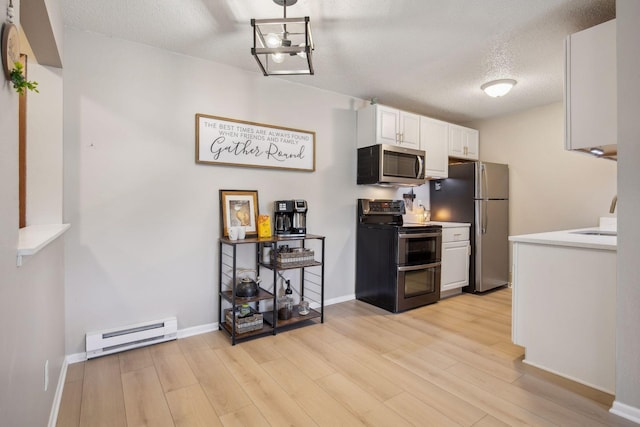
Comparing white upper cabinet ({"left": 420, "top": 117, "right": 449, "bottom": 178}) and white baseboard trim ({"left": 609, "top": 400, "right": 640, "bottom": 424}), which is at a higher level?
white upper cabinet ({"left": 420, "top": 117, "right": 449, "bottom": 178})

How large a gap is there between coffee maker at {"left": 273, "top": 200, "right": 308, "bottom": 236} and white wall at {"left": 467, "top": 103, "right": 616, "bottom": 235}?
3.00m

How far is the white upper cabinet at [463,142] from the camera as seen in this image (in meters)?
4.11

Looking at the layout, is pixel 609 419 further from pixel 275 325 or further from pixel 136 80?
pixel 136 80

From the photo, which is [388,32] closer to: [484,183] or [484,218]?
[484,183]

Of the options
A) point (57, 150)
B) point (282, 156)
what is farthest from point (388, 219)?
point (57, 150)

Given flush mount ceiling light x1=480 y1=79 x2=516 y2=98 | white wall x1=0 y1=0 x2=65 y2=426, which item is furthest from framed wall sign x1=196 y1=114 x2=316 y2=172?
flush mount ceiling light x1=480 y1=79 x2=516 y2=98

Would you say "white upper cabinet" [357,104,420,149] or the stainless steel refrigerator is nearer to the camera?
"white upper cabinet" [357,104,420,149]

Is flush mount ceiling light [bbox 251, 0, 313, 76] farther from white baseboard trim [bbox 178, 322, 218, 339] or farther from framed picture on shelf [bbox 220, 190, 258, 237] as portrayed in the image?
white baseboard trim [bbox 178, 322, 218, 339]

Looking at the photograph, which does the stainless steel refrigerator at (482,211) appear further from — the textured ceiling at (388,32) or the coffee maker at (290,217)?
the coffee maker at (290,217)

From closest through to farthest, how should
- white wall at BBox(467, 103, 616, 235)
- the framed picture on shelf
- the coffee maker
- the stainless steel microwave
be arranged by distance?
the framed picture on shelf, the coffee maker, the stainless steel microwave, white wall at BBox(467, 103, 616, 235)

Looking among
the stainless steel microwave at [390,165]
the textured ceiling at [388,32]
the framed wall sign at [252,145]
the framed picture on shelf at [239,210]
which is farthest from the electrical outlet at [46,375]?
the stainless steel microwave at [390,165]

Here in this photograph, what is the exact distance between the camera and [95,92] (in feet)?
7.29

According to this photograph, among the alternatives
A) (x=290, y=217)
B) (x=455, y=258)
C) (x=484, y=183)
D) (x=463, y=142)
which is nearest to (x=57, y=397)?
(x=290, y=217)

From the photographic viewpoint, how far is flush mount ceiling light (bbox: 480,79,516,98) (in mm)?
3023
